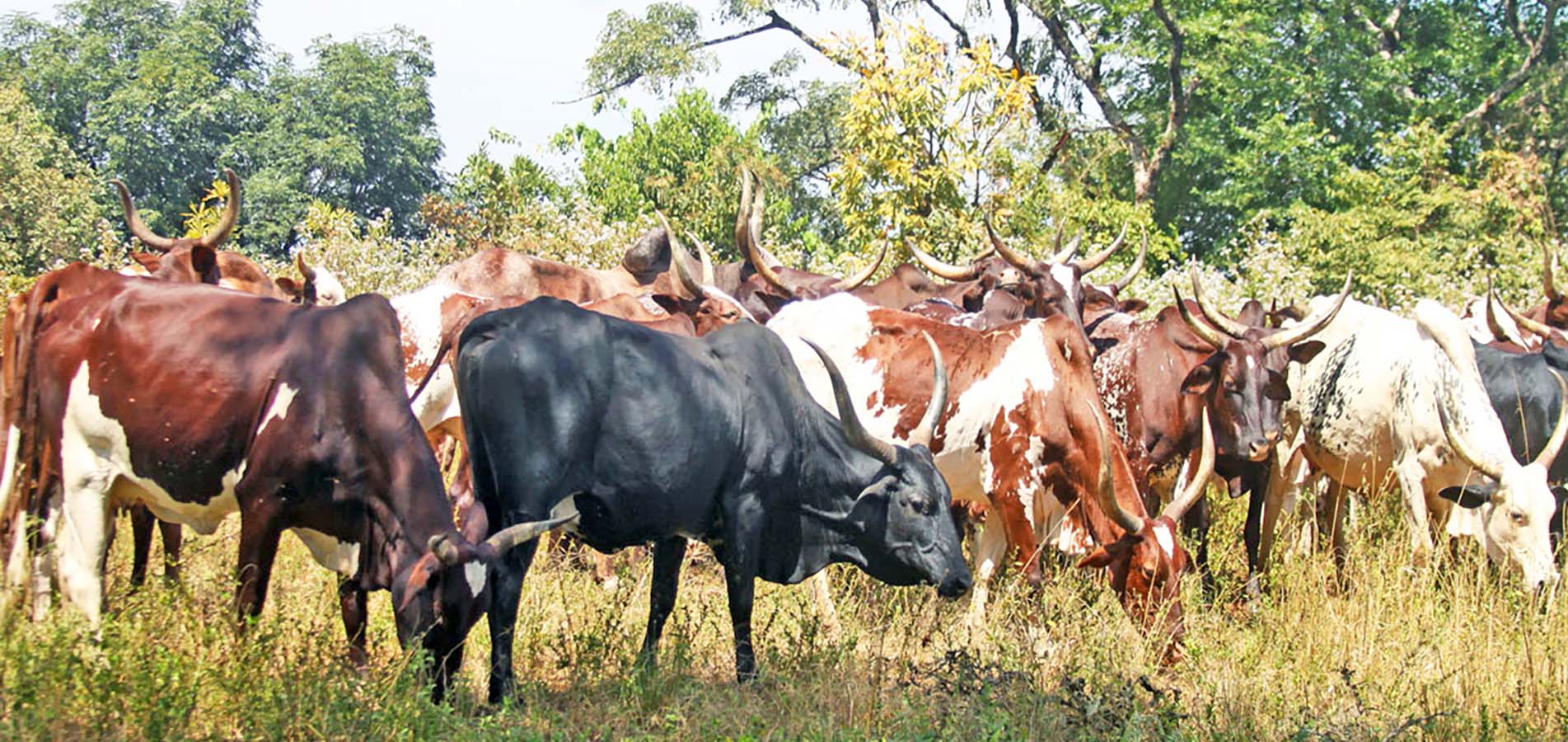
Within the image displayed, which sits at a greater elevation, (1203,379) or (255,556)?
(1203,379)

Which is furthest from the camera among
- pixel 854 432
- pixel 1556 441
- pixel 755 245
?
pixel 755 245

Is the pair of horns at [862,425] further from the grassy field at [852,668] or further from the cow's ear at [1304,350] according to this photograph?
the cow's ear at [1304,350]

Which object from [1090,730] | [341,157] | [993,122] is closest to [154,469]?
[1090,730]

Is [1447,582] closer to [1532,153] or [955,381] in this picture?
[955,381]

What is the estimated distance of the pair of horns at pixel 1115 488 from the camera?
6844 mm

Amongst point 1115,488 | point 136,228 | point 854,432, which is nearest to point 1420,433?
point 1115,488

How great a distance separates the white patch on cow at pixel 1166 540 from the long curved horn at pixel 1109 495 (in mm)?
77

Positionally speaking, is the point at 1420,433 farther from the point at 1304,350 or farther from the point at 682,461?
the point at 682,461

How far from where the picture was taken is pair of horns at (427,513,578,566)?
520 cm

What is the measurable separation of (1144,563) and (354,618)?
3255mm

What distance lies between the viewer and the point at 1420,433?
8.67m

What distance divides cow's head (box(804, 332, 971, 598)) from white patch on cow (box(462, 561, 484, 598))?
151 cm

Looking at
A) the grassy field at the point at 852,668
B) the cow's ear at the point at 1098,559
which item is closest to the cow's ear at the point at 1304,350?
the grassy field at the point at 852,668

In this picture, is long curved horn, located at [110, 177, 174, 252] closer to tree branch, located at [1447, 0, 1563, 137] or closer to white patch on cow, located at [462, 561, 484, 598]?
white patch on cow, located at [462, 561, 484, 598]
